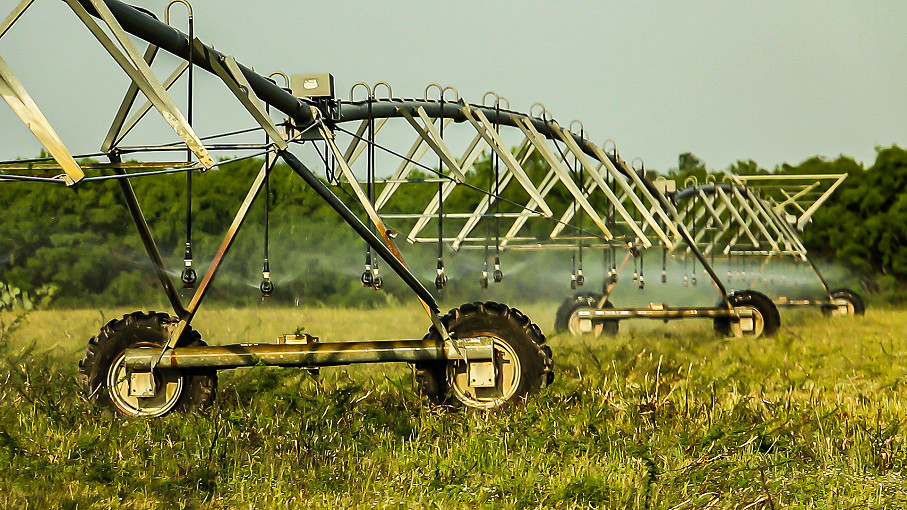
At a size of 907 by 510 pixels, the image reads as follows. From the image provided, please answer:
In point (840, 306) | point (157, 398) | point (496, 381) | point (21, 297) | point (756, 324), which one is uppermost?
point (840, 306)

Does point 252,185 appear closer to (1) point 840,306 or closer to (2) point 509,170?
(2) point 509,170

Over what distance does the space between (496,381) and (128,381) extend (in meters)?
2.36

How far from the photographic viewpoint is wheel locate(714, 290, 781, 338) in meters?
15.7

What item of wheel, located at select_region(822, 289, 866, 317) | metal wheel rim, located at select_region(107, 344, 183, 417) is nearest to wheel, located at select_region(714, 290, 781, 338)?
wheel, located at select_region(822, 289, 866, 317)

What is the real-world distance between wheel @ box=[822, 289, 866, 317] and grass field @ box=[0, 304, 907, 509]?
1226cm

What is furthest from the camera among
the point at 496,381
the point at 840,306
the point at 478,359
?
the point at 840,306

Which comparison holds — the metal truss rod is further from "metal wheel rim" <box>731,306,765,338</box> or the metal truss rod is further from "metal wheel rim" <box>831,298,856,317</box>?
"metal wheel rim" <box>831,298,856,317</box>

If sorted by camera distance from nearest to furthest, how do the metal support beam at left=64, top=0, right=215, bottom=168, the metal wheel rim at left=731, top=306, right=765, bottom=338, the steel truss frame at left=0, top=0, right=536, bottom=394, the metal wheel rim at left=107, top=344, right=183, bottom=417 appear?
1. the metal support beam at left=64, top=0, right=215, bottom=168
2. the steel truss frame at left=0, top=0, right=536, bottom=394
3. the metal wheel rim at left=107, top=344, right=183, bottom=417
4. the metal wheel rim at left=731, top=306, right=765, bottom=338

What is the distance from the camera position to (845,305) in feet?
71.5

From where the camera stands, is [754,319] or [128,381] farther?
[754,319]

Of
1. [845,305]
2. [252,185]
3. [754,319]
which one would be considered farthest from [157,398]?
[845,305]

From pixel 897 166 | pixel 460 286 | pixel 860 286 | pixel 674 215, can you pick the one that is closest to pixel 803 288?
pixel 860 286

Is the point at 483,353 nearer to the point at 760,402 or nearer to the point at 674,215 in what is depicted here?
the point at 760,402

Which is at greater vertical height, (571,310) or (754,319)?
(571,310)
